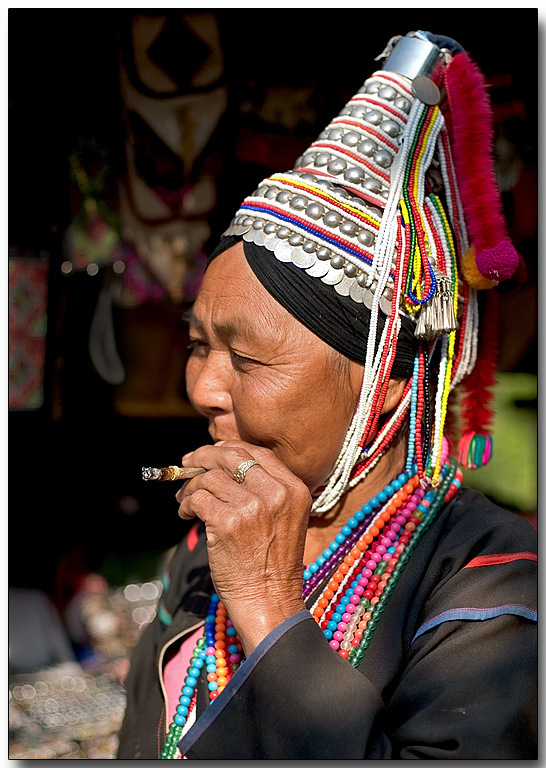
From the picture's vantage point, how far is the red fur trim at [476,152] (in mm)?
1677

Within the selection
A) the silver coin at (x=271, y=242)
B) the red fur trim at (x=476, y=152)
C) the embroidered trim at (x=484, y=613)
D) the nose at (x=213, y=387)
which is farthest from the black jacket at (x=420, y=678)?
the silver coin at (x=271, y=242)

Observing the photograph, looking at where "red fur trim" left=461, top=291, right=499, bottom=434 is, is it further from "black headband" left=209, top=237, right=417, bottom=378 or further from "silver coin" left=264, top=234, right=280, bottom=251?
"silver coin" left=264, top=234, right=280, bottom=251

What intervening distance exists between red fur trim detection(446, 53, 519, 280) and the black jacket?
669 millimetres

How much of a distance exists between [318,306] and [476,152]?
0.56m

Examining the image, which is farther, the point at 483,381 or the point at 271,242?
the point at 483,381

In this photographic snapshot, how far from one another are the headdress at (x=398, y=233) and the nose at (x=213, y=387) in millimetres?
235

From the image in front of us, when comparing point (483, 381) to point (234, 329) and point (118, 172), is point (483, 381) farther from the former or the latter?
point (118, 172)

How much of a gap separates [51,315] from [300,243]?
7.52 feet

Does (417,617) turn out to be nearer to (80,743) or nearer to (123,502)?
(80,743)

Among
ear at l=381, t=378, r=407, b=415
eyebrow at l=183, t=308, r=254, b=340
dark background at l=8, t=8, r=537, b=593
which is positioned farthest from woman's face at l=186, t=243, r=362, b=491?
dark background at l=8, t=8, r=537, b=593

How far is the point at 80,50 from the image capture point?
2.97m

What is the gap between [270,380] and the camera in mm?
1601

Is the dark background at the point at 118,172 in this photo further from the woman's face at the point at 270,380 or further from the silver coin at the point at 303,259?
the woman's face at the point at 270,380

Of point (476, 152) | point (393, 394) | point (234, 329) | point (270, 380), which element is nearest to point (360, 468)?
point (393, 394)
